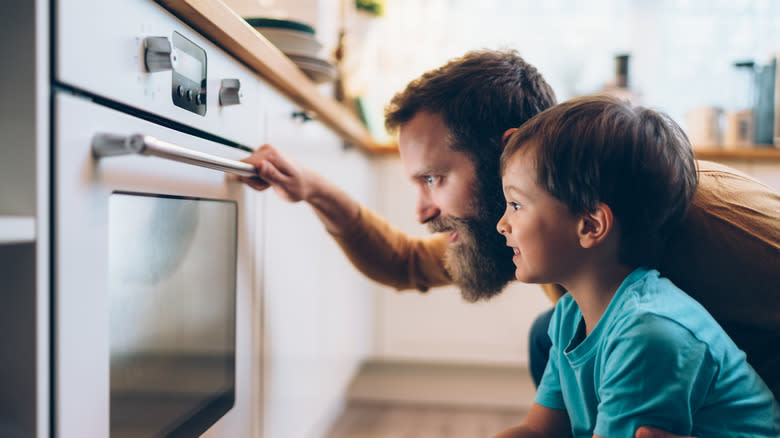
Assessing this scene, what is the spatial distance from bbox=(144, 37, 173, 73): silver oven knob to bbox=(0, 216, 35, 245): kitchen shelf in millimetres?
218

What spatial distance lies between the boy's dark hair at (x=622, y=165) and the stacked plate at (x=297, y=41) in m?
0.61

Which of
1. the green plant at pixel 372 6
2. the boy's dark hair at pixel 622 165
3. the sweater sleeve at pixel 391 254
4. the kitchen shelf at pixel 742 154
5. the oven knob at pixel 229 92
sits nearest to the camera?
the boy's dark hair at pixel 622 165

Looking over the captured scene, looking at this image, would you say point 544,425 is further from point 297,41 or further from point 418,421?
point 418,421

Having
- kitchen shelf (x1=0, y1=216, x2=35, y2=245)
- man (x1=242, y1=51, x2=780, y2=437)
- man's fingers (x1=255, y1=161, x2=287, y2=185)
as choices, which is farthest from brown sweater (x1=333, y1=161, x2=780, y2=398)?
kitchen shelf (x1=0, y1=216, x2=35, y2=245)

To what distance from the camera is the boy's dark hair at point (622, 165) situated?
67 centimetres

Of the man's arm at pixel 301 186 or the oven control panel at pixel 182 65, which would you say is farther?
the man's arm at pixel 301 186

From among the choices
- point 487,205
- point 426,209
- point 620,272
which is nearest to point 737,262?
point 620,272

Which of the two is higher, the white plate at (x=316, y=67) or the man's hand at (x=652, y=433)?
the white plate at (x=316, y=67)

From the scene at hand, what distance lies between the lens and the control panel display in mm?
653

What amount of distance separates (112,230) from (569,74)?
230 cm

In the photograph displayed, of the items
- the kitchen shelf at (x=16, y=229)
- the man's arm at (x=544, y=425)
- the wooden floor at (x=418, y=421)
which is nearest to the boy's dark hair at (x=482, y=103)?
the man's arm at (x=544, y=425)

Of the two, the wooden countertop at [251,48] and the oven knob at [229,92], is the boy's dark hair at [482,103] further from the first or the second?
the oven knob at [229,92]

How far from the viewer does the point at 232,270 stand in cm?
84

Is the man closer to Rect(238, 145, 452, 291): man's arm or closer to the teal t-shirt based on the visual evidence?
Rect(238, 145, 452, 291): man's arm
